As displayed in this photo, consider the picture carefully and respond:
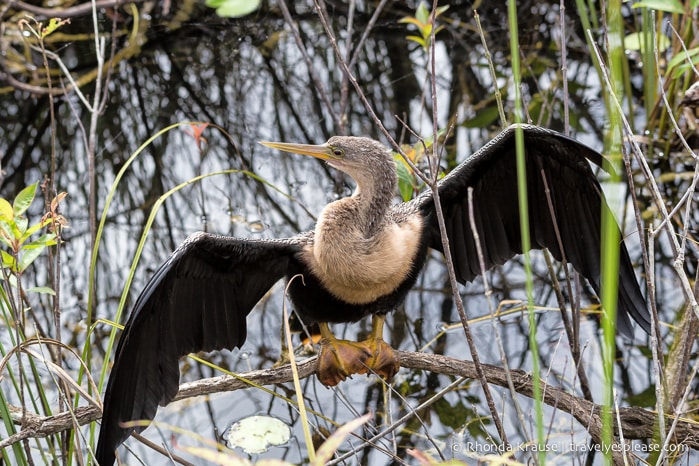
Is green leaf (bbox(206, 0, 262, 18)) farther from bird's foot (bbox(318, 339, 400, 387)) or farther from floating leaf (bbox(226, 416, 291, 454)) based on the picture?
floating leaf (bbox(226, 416, 291, 454))

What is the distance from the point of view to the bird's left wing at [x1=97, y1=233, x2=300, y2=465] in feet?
6.90

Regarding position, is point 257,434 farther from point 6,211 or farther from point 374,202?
point 6,211

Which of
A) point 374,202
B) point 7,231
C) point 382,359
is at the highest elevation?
point 7,231

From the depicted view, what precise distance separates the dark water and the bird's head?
68 cm

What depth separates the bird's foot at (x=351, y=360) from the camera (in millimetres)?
2508

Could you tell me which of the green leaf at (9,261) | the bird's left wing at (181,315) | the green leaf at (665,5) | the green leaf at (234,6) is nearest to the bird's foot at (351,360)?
the bird's left wing at (181,315)

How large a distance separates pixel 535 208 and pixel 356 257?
2.19 ft

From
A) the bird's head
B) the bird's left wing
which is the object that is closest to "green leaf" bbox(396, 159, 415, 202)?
the bird's head

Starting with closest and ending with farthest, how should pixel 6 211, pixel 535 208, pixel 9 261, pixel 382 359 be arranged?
pixel 6 211 < pixel 9 261 < pixel 382 359 < pixel 535 208

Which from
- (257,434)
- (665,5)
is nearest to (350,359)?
(257,434)

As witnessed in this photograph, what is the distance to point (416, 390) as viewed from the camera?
321 cm

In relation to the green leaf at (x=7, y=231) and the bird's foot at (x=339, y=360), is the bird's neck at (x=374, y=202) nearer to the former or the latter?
the bird's foot at (x=339, y=360)

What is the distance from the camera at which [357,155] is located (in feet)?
8.00

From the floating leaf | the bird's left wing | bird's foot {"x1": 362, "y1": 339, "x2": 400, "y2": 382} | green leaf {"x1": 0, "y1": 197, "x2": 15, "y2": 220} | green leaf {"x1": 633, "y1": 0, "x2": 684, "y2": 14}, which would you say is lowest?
the floating leaf
